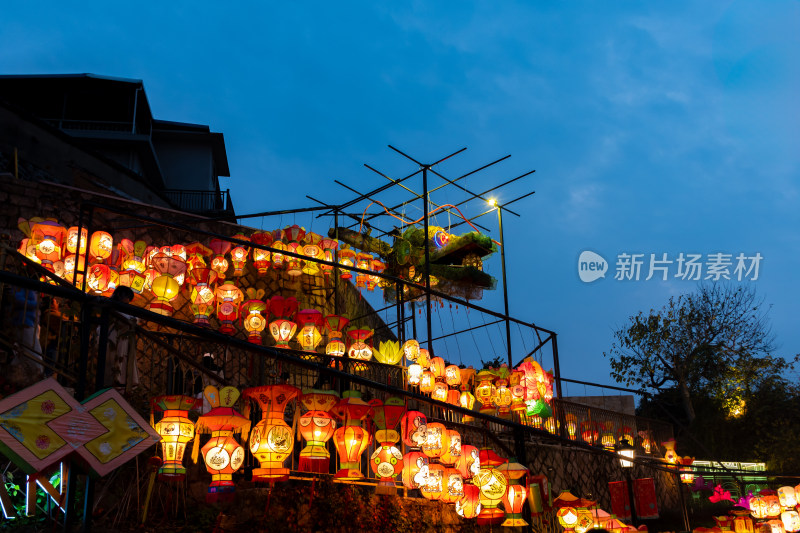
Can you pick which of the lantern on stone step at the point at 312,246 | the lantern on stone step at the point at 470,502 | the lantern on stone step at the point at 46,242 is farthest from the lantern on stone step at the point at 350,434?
the lantern on stone step at the point at 312,246

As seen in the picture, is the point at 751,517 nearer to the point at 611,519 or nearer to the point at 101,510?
the point at 611,519

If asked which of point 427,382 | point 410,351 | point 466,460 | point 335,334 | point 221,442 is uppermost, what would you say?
point 335,334

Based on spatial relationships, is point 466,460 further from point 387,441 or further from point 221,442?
point 221,442

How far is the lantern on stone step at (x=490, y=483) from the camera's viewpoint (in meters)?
9.02

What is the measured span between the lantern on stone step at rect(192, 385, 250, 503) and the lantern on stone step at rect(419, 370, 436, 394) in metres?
6.84

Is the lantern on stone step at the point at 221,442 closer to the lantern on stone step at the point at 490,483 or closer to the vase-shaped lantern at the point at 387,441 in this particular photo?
the vase-shaped lantern at the point at 387,441

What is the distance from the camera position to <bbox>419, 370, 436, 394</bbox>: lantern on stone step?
525 inches

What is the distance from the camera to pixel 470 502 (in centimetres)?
952

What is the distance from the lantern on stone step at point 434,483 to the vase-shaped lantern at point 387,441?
0.57 metres

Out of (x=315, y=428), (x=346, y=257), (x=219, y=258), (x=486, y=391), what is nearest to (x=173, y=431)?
(x=315, y=428)

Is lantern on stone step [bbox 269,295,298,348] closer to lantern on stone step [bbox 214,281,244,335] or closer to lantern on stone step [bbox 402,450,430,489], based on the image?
lantern on stone step [bbox 214,281,244,335]

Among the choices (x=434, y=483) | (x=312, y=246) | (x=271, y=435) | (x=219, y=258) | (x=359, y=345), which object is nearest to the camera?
(x=271, y=435)

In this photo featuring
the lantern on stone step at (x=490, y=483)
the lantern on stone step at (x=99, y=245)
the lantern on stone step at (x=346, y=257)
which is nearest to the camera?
the lantern on stone step at (x=490, y=483)

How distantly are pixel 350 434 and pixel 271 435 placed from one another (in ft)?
3.77
